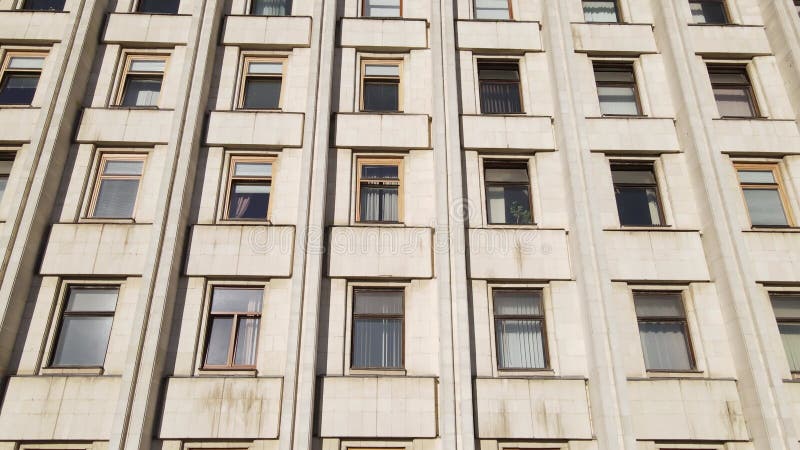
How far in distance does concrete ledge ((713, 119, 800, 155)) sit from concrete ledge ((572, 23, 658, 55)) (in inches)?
128

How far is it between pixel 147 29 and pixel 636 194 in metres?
15.2

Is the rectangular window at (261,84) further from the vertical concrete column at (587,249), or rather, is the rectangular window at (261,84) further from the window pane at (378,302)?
the vertical concrete column at (587,249)

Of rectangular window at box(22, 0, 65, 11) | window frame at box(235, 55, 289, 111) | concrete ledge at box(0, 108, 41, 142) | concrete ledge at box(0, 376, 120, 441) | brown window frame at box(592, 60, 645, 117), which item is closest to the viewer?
concrete ledge at box(0, 376, 120, 441)

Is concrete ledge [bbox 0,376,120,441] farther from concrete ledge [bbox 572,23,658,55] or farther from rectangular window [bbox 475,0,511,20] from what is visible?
concrete ledge [bbox 572,23,658,55]

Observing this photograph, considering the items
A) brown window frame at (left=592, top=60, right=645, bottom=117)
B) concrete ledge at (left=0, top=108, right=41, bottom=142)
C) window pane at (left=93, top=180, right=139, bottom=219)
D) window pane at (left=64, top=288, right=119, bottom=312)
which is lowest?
window pane at (left=64, top=288, right=119, bottom=312)

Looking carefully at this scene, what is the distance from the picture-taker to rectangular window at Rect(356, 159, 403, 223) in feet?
49.5

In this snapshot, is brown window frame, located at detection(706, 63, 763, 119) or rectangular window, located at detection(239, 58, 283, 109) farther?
brown window frame, located at detection(706, 63, 763, 119)

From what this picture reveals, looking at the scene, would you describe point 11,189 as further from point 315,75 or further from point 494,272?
point 494,272

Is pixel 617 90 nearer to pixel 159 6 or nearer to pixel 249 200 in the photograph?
pixel 249 200

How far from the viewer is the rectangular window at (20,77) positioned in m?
16.0

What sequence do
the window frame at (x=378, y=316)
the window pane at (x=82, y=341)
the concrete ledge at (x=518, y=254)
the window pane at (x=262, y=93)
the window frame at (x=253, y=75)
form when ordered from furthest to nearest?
the window pane at (x=262, y=93) → the window frame at (x=253, y=75) → the concrete ledge at (x=518, y=254) → the window frame at (x=378, y=316) → the window pane at (x=82, y=341)

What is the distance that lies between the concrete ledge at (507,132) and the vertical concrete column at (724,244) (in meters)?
3.89

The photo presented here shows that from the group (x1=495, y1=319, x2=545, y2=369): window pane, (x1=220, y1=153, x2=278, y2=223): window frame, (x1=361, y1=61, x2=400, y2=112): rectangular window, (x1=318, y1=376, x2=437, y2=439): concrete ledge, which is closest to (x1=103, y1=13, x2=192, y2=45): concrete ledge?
(x1=220, y1=153, x2=278, y2=223): window frame

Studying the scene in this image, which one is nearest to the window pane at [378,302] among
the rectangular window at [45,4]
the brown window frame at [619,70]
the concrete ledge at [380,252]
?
the concrete ledge at [380,252]
